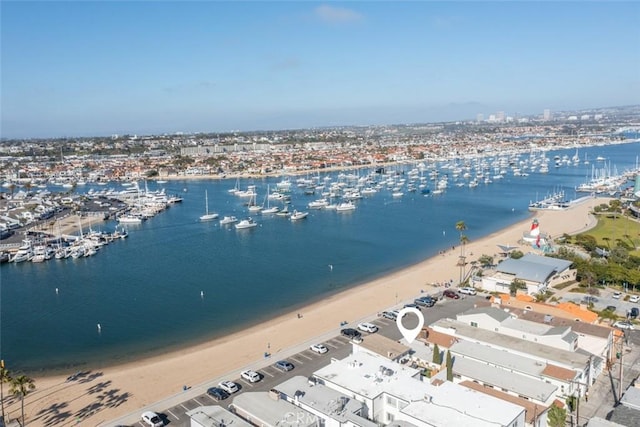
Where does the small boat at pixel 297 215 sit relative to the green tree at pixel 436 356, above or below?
below

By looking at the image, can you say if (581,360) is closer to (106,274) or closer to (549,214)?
(106,274)

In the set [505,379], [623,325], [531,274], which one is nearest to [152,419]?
[505,379]

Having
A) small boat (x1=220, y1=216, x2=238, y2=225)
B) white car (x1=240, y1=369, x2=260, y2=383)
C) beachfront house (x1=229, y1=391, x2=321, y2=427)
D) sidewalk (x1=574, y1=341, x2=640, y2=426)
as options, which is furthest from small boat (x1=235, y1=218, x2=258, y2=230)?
sidewalk (x1=574, y1=341, x2=640, y2=426)

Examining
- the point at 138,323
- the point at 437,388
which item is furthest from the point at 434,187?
the point at 437,388

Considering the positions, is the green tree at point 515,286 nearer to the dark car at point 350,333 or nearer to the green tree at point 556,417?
the dark car at point 350,333

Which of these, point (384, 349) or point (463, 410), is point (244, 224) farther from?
point (463, 410)

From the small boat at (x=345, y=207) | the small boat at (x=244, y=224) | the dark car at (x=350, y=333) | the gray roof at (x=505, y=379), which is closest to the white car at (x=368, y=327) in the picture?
the dark car at (x=350, y=333)
